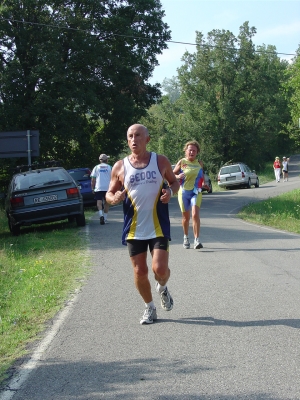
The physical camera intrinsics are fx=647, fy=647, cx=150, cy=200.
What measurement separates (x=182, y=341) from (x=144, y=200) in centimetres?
136

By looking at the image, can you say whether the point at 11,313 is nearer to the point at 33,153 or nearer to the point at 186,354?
the point at 186,354

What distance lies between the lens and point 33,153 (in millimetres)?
22188

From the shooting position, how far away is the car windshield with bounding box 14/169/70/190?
15.7m

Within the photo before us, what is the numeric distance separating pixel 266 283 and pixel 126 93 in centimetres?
2921

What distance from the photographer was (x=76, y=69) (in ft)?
109

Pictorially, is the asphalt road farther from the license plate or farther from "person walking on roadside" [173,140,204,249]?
the license plate

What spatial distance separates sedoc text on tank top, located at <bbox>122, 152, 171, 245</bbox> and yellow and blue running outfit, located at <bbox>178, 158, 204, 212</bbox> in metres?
5.19

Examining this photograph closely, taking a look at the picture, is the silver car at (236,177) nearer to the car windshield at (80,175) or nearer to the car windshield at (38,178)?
the car windshield at (80,175)

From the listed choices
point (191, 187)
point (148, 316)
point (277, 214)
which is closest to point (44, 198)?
point (191, 187)

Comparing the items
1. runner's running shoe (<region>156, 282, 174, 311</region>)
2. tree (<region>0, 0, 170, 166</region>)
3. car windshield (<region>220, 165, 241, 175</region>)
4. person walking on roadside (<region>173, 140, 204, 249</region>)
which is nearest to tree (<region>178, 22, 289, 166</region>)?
car windshield (<region>220, 165, 241, 175</region>)

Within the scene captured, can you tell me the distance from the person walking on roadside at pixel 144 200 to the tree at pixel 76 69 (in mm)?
24472

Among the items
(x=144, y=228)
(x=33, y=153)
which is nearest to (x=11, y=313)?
(x=144, y=228)

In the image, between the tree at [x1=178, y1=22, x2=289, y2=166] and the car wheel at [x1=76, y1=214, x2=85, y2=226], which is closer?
the car wheel at [x1=76, y1=214, x2=85, y2=226]

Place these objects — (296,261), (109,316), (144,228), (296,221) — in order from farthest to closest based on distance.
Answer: (296,221)
(296,261)
(109,316)
(144,228)
